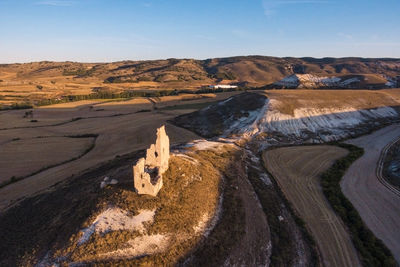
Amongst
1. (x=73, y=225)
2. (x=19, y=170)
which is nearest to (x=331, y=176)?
(x=73, y=225)

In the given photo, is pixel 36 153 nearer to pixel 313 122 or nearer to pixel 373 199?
pixel 373 199

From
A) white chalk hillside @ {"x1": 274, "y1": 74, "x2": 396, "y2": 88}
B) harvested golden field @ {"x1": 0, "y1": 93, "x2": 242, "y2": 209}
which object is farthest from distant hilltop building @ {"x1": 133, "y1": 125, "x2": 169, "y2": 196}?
white chalk hillside @ {"x1": 274, "y1": 74, "x2": 396, "y2": 88}

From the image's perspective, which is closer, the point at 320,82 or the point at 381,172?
the point at 381,172

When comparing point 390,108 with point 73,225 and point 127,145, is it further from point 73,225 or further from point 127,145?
point 73,225

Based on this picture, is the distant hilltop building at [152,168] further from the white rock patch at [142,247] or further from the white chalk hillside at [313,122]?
the white chalk hillside at [313,122]

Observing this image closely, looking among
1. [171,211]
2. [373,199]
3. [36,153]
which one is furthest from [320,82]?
[171,211]

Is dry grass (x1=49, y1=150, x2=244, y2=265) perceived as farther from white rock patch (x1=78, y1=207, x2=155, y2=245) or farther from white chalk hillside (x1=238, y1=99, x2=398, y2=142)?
white chalk hillside (x1=238, y1=99, x2=398, y2=142)

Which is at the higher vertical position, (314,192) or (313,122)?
(313,122)
